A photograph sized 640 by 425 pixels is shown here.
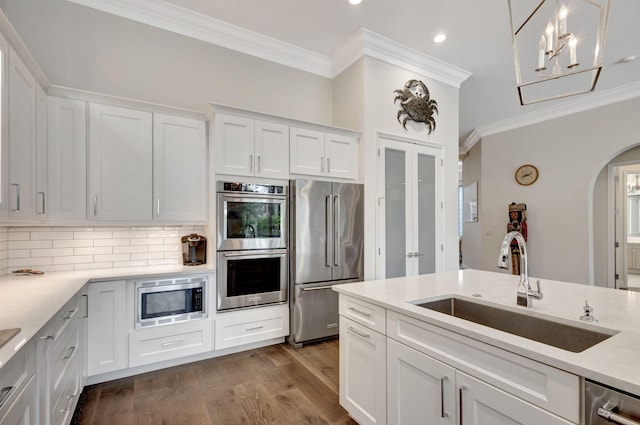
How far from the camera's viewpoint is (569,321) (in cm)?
139

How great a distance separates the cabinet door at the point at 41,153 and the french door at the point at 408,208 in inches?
124

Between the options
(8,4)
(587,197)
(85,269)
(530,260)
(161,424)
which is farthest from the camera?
(530,260)

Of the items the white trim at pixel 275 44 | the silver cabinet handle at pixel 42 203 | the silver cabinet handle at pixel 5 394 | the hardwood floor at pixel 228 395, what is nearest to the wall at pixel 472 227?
the white trim at pixel 275 44

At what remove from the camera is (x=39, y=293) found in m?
1.91

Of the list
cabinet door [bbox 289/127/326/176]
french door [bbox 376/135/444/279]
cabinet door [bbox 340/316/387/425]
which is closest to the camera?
cabinet door [bbox 340/316/387/425]

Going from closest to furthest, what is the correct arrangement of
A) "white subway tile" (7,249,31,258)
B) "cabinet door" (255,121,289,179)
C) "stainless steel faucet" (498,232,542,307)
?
"stainless steel faucet" (498,232,542,307) < "white subway tile" (7,249,31,258) < "cabinet door" (255,121,289,179)

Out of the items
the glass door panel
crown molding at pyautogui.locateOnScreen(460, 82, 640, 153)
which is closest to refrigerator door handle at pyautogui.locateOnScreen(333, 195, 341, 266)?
the glass door panel

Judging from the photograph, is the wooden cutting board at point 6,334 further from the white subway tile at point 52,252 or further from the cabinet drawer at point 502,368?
the white subway tile at point 52,252

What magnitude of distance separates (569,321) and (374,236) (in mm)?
2417

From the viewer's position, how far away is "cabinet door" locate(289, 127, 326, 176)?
11.2 feet

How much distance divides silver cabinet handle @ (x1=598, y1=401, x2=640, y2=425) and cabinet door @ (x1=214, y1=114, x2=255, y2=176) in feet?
9.48

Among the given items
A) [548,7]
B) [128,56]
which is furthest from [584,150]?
[128,56]

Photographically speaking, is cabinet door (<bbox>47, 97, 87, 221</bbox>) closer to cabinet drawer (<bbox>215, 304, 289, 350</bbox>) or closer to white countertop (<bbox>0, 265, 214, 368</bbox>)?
white countertop (<bbox>0, 265, 214, 368</bbox>)

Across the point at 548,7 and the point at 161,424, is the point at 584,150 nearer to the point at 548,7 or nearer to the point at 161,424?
the point at 548,7
